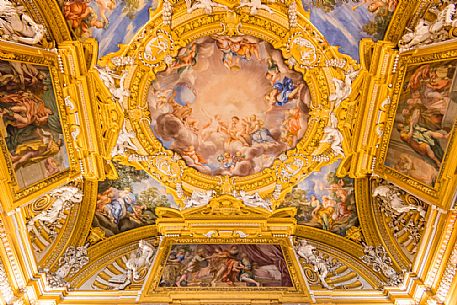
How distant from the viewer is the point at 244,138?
495 inches

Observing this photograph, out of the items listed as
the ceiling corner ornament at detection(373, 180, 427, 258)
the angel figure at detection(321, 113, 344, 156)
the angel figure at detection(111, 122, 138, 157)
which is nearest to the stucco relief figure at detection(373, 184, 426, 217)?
the ceiling corner ornament at detection(373, 180, 427, 258)

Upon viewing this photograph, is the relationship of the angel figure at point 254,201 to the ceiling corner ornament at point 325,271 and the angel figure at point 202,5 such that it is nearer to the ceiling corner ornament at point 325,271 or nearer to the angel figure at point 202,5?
the ceiling corner ornament at point 325,271

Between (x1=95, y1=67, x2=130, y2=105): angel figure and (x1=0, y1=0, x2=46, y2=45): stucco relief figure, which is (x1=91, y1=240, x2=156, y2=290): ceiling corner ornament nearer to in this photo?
(x1=95, y1=67, x2=130, y2=105): angel figure

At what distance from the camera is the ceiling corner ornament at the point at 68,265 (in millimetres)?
10264

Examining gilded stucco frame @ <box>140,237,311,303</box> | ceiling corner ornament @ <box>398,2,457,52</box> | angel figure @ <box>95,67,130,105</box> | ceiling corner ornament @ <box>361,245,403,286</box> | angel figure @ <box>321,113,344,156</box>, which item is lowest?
gilded stucco frame @ <box>140,237,311,303</box>

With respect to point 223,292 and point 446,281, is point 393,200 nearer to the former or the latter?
point 446,281

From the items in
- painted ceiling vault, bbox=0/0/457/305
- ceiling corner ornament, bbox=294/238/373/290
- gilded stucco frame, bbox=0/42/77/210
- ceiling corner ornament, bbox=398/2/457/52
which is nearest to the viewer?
ceiling corner ornament, bbox=398/2/457/52

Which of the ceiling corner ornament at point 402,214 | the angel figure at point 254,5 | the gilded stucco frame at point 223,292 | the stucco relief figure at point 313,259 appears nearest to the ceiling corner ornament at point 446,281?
the ceiling corner ornament at point 402,214

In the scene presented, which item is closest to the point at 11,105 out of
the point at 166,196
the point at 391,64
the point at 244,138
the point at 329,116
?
the point at 166,196

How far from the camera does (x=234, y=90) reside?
39.5 feet

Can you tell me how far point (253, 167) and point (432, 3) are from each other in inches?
237

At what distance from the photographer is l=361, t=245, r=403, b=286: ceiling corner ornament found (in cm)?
1046

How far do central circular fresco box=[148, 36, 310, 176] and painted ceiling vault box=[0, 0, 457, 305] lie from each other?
39mm

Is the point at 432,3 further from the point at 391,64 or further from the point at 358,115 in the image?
the point at 358,115
